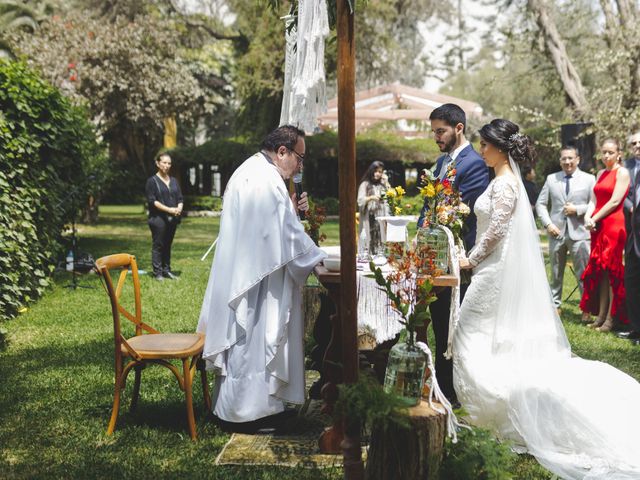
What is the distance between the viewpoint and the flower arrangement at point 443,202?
4.59 m

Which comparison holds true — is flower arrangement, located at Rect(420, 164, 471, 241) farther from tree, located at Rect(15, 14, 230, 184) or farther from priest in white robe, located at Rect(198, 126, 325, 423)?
tree, located at Rect(15, 14, 230, 184)

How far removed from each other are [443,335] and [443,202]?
1170 millimetres

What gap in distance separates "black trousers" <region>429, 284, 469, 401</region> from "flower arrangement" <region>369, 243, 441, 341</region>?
96 centimetres

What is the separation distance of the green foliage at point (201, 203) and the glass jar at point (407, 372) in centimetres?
2601

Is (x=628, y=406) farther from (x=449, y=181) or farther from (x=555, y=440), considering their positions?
(x=449, y=181)

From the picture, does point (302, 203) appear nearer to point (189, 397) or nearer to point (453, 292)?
point (453, 292)

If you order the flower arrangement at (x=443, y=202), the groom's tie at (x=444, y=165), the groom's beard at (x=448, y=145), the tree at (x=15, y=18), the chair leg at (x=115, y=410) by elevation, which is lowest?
the chair leg at (x=115, y=410)

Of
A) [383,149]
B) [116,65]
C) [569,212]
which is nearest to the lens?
[569,212]

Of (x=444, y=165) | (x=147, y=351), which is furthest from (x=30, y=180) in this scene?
(x=444, y=165)

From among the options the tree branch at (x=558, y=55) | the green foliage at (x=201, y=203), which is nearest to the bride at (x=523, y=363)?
the tree branch at (x=558, y=55)

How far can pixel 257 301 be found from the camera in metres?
4.65

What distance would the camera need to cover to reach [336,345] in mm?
4785

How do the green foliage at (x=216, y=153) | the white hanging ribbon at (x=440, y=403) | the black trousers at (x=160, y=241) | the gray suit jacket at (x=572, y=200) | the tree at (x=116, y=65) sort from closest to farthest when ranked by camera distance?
the white hanging ribbon at (x=440, y=403)
the gray suit jacket at (x=572, y=200)
the black trousers at (x=160, y=241)
the tree at (x=116, y=65)
the green foliage at (x=216, y=153)

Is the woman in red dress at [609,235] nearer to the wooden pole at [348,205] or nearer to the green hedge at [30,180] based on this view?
the wooden pole at [348,205]
